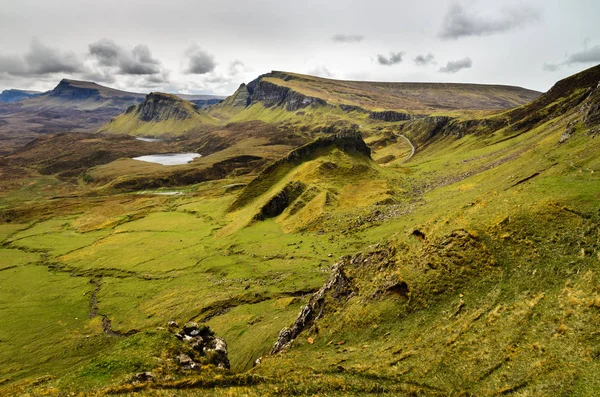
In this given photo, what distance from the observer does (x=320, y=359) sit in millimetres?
27016

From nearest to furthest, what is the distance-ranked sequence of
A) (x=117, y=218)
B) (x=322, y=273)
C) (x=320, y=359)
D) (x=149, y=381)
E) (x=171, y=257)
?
1. (x=149, y=381)
2. (x=320, y=359)
3. (x=322, y=273)
4. (x=171, y=257)
5. (x=117, y=218)

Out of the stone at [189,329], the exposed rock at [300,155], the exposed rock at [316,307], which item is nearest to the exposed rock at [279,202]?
the exposed rock at [300,155]

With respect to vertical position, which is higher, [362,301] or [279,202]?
[362,301]

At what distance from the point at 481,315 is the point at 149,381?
26.0 metres

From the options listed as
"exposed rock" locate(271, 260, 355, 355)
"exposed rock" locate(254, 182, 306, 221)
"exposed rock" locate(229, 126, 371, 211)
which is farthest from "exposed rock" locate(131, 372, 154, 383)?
"exposed rock" locate(229, 126, 371, 211)

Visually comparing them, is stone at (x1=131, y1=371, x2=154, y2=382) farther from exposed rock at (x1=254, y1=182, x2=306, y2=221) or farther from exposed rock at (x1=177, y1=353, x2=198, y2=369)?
exposed rock at (x1=254, y1=182, x2=306, y2=221)

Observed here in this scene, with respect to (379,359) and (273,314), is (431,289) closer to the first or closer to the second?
(379,359)

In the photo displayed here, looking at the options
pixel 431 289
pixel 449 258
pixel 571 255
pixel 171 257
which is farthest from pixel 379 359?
pixel 171 257

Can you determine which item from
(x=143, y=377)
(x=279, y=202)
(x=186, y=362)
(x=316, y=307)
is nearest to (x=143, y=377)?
(x=143, y=377)

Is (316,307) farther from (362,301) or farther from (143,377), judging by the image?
(143,377)

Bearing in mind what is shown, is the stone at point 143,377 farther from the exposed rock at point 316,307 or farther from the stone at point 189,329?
the exposed rock at point 316,307

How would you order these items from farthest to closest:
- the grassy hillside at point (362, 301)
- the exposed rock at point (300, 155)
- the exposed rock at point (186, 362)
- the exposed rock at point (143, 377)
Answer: the exposed rock at point (300, 155) < the exposed rock at point (186, 362) < the exposed rock at point (143, 377) < the grassy hillside at point (362, 301)

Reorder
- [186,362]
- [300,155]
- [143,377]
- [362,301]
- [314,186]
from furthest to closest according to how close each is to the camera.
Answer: [300,155] < [314,186] < [362,301] < [186,362] < [143,377]

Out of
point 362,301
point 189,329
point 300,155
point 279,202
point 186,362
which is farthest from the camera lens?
point 300,155
